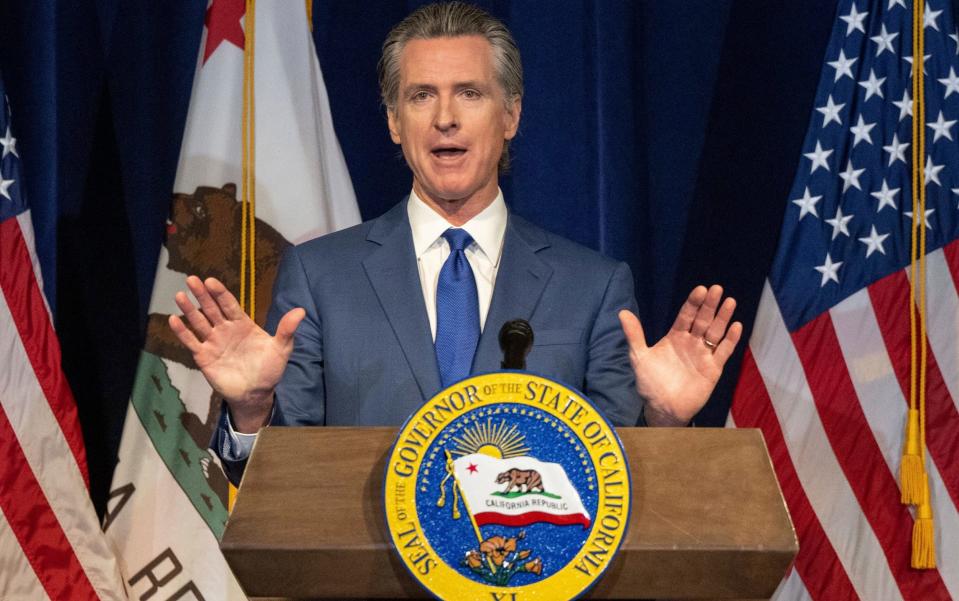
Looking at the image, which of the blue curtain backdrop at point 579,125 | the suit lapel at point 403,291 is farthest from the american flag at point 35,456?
the suit lapel at point 403,291

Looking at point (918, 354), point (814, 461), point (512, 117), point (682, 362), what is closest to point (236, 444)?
point (682, 362)

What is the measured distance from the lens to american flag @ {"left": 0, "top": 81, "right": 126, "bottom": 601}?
255cm

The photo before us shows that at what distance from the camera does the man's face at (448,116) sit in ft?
6.29

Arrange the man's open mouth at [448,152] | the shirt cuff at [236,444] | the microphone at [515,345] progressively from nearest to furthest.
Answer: the microphone at [515,345] → the shirt cuff at [236,444] → the man's open mouth at [448,152]

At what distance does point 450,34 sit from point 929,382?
1.51 m

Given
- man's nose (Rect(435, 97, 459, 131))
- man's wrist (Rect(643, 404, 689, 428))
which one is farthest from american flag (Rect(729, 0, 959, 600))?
man's wrist (Rect(643, 404, 689, 428))

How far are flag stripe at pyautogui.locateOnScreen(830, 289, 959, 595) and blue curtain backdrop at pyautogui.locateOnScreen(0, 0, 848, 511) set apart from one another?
29 cm

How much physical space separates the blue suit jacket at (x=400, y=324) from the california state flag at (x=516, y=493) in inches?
21.6

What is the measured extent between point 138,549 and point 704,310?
1.76 meters

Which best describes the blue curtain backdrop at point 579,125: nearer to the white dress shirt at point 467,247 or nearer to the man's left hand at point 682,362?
the white dress shirt at point 467,247

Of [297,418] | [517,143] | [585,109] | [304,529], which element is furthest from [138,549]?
[304,529]

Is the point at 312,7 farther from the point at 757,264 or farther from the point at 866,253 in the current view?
the point at 866,253

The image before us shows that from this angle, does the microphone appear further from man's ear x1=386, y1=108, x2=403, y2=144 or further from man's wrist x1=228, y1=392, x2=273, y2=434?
man's ear x1=386, y1=108, x2=403, y2=144

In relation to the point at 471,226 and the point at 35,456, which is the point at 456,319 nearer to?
the point at 471,226
